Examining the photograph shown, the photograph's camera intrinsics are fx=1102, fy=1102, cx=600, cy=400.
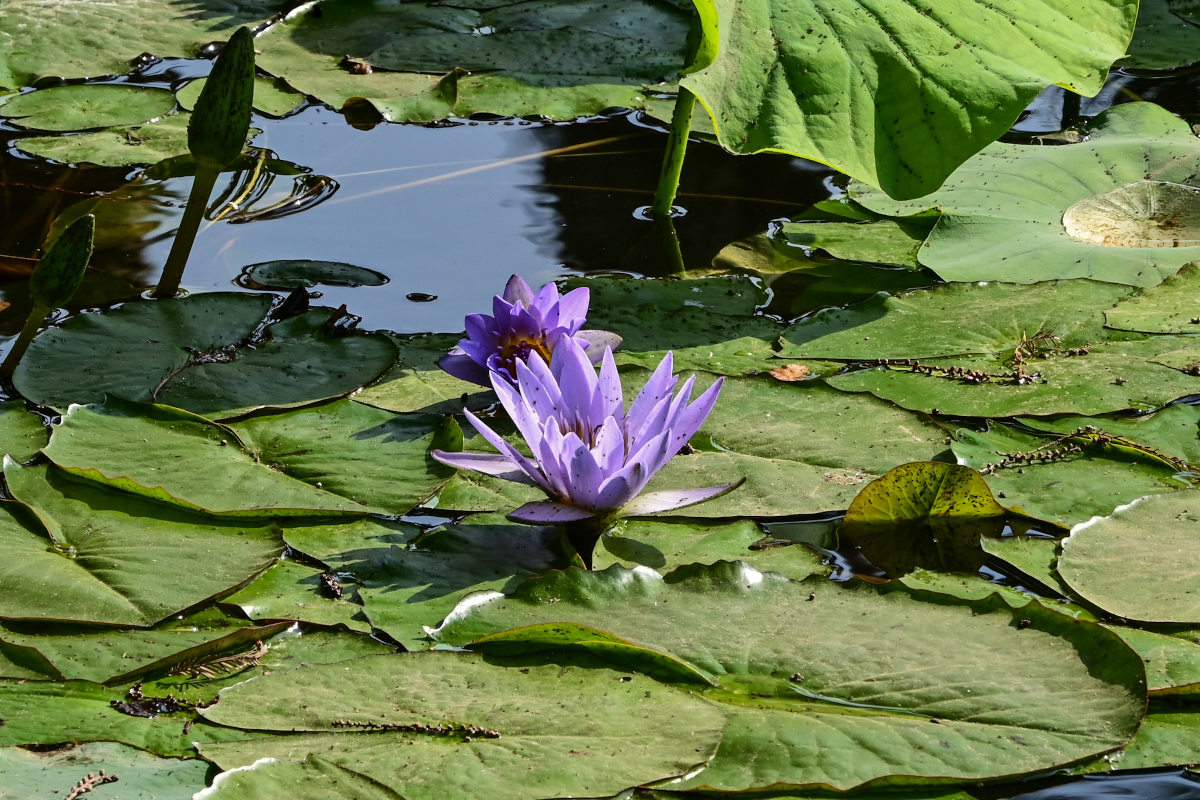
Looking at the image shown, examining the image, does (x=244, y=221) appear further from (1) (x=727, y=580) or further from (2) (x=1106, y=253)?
(2) (x=1106, y=253)

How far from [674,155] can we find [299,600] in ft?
5.89

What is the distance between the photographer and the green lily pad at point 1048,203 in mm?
2613

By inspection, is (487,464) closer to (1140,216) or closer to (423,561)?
(423,561)

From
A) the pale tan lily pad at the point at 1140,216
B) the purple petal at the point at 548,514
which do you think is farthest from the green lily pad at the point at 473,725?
the pale tan lily pad at the point at 1140,216

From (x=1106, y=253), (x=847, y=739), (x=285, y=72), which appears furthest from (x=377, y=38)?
(x=847, y=739)

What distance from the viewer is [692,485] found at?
71.9 inches

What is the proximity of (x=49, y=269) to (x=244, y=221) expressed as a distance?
87 cm

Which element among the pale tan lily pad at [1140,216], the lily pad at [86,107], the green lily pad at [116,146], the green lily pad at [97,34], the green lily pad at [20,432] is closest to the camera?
the green lily pad at [20,432]

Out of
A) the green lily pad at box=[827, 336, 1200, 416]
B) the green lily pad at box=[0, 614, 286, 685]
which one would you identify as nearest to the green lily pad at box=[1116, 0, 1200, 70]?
the green lily pad at box=[827, 336, 1200, 416]

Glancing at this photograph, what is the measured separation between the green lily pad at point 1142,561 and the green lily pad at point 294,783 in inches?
40.5

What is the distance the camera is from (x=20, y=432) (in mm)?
1981

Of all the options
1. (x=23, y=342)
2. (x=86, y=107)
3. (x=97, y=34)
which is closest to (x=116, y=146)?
(x=86, y=107)

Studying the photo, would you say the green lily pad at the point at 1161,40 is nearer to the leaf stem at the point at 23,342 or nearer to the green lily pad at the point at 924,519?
the green lily pad at the point at 924,519

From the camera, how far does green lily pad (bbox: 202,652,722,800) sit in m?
1.21
